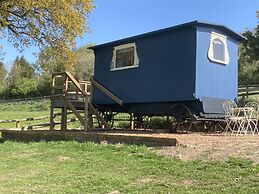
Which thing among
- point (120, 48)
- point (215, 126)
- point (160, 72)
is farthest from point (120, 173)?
point (120, 48)

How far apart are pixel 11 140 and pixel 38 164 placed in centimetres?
532

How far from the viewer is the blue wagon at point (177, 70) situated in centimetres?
1240

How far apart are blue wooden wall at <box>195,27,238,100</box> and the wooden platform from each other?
2896 millimetres

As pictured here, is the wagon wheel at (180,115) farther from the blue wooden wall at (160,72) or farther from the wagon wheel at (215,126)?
the wagon wheel at (215,126)

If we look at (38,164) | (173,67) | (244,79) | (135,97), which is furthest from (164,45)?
(244,79)

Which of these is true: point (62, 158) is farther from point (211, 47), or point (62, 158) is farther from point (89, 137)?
point (211, 47)

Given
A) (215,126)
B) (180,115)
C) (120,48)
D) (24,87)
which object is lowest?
(215,126)

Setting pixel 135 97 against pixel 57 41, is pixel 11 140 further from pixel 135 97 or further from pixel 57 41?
pixel 57 41

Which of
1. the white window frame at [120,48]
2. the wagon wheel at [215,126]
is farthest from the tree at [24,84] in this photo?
the wagon wheel at [215,126]

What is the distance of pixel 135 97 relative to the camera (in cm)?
1406

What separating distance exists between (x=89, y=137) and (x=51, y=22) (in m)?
7.95

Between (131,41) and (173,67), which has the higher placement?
(131,41)

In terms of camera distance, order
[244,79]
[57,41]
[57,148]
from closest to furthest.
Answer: [57,148]
[57,41]
[244,79]

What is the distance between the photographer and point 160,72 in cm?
1326
